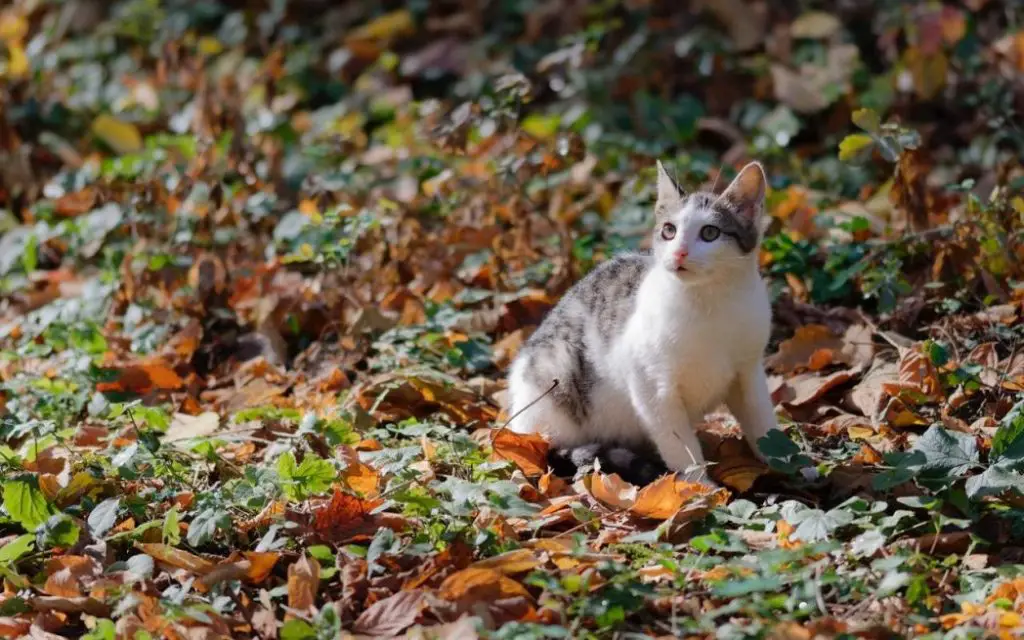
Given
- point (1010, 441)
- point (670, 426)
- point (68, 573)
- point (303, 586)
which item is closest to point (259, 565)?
point (303, 586)

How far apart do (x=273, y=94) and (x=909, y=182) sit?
4.24 metres

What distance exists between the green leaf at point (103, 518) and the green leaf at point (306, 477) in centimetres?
47

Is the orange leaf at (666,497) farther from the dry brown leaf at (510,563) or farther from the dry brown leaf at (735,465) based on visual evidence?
the dry brown leaf at (510,563)

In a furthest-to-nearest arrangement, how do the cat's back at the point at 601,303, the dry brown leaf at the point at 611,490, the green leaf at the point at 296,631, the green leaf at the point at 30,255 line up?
the green leaf at the point at 30,255, the cat's back at the point at 601,303, the dry brown leaf at the point at 611,490, the green leaf at the point at 296,631

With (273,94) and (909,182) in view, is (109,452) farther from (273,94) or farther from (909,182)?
(273,94)

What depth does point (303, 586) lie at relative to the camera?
339cm

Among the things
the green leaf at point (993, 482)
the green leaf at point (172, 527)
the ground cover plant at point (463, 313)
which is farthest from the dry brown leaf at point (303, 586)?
the green leaf at point (993, 482)

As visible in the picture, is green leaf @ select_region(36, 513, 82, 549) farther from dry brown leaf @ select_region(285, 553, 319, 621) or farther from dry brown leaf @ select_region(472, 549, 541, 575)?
dry brown leaf @ select_region(472, 549, 541, 575)

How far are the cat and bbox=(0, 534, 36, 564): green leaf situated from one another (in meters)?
1.48

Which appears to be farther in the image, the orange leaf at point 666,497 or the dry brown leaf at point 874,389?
the dry brown leaf at point 874,389

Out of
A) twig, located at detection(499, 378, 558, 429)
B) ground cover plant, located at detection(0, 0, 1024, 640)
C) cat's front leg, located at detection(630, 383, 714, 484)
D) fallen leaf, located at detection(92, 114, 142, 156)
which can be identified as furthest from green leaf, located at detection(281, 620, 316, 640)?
fallen leaf, located at detection(92, 114, 142, 156)

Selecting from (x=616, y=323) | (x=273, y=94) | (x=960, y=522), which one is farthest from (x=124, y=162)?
(x=960, y=522)

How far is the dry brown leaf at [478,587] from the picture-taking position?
3.30 metres

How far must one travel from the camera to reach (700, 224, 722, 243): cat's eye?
393cm
